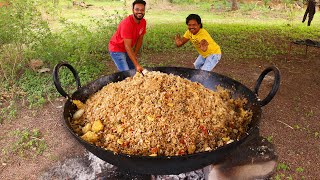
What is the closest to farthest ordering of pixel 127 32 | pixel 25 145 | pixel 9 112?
pixel 25 145, pixel 127 32, pixel 9 112

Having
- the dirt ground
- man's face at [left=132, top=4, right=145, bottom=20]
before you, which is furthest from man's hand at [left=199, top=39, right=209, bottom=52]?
the dirt ground

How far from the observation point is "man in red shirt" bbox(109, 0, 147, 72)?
3.94 meters

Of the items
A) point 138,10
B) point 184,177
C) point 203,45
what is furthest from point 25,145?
point 203,45

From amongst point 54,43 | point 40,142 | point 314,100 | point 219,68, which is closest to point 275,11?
point 219,68

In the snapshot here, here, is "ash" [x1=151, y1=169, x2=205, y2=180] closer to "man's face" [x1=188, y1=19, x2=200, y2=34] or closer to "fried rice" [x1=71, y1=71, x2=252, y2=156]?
"fried rice" [x1=71, y1=71, x2=252, y2=156]

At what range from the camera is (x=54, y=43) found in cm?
686

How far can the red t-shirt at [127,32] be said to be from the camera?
13.2ft

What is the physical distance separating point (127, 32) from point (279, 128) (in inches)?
Result: 109

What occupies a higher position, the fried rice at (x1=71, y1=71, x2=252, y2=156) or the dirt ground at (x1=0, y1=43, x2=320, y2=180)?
the fried rice at (x1=71, y1=71, x2=252, y2=156)

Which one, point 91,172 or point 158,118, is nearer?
point 158,118

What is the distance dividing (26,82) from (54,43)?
147 centimetres

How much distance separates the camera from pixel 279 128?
14.3ft

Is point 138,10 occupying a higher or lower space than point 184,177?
higher

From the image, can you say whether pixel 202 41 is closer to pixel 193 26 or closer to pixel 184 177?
pixel 193 26
